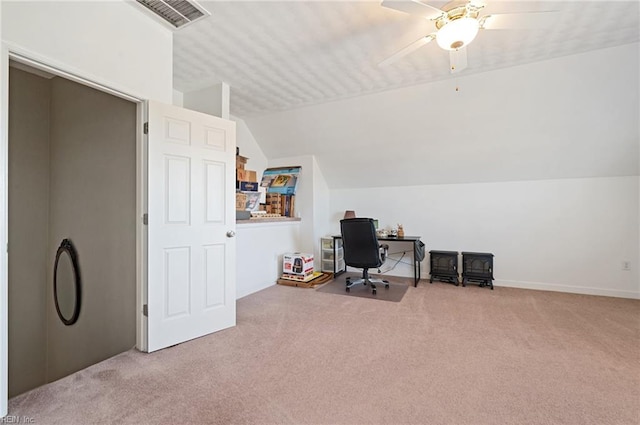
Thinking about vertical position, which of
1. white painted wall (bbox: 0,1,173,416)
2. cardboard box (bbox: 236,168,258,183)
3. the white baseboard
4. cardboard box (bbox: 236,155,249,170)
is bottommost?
the white baseboard

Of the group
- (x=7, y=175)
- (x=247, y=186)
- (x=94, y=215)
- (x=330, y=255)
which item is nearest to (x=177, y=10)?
(x=7, y=175)

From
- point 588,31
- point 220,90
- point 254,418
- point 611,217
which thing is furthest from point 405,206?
point 254,418

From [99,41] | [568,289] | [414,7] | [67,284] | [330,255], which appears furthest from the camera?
[330,255]

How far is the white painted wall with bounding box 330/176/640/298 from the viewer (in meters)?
3.46

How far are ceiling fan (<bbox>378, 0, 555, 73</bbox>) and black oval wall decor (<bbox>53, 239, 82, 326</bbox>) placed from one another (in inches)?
135

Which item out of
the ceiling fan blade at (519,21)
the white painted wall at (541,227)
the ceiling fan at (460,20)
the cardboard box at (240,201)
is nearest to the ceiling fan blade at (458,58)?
the ceiling fan at (460,20)

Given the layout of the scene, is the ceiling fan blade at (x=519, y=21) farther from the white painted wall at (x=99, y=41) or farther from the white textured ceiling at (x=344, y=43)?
the white painted wall at (x=99, y=41)

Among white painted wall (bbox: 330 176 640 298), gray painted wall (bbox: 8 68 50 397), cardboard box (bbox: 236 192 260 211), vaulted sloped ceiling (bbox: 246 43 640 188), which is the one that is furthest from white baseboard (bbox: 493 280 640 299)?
gray painted wall (bbox: 8 68 50 397)

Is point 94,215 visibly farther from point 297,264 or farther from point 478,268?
point 478,268

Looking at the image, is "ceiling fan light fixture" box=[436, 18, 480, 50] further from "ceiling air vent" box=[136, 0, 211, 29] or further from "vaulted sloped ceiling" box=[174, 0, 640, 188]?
"ceiling air vent" box=[136, 0, 211, 29]

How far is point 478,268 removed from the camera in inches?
155

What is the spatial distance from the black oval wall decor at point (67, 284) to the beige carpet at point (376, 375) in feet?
3.36

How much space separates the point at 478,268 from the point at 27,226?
17.8 ft

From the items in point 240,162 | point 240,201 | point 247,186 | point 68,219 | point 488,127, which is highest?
point 488,127
